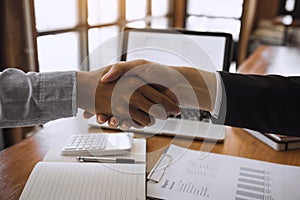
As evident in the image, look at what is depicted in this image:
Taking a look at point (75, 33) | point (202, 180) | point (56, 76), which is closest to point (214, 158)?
point (202, 180)

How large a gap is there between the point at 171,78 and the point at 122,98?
4.5 inches

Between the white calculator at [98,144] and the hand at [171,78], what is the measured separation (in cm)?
5

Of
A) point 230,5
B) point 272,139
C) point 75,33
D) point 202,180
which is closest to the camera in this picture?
point 202,180

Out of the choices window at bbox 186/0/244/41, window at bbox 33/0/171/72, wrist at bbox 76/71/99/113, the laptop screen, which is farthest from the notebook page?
window at bbox 186/0/244/41

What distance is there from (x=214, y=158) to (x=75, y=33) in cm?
160

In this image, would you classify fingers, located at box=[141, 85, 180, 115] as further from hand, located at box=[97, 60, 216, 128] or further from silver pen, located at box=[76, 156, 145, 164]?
silver pen, located at box=[76, 156, 145, 164]

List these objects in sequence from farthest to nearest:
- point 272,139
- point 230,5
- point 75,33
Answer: point 230,5 → point 75,33 → point 272,139

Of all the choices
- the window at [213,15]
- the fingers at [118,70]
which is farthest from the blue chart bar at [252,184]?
the window at [213,15]

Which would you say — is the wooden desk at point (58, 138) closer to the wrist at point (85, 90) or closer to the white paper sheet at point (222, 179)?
the white paper sheet at point (222, 179)

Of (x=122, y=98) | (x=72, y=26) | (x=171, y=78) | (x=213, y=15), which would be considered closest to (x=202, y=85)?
(x=171, y=78)

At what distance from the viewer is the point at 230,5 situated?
4051mm

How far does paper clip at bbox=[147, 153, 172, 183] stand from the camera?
63 cm

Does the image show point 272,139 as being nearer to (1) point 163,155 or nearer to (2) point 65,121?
(1) point 163,155

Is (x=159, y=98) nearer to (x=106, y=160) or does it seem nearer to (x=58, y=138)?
(x=106, y=160)
